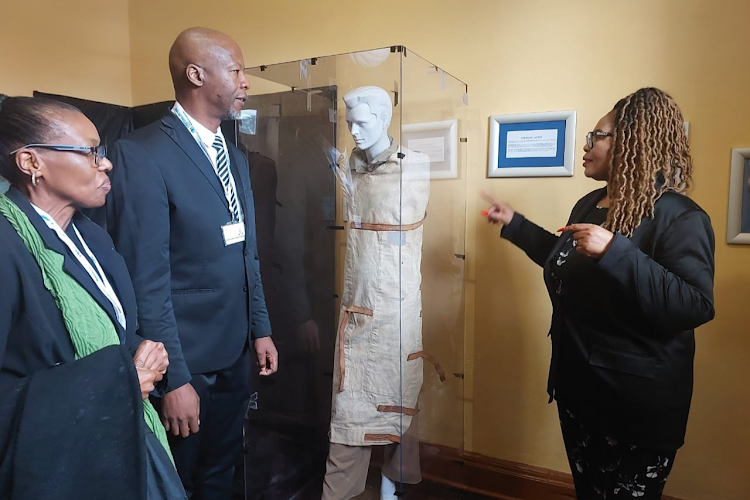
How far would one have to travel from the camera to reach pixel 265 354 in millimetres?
1593

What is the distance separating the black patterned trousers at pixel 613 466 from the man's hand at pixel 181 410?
96cm

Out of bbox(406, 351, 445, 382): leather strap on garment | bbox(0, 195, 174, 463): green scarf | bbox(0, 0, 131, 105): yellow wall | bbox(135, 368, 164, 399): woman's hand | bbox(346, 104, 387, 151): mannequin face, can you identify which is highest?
bbox(0, 0, 131, 105): yellow wall

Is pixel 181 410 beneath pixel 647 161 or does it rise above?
beneath

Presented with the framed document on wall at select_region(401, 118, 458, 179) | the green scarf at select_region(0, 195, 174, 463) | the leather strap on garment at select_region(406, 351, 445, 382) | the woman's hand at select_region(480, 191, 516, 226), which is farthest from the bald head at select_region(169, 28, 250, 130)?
the leather strap on garment at select_region(406, 351, 445, 382)

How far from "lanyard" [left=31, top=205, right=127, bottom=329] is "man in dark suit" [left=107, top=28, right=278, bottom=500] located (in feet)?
0.64

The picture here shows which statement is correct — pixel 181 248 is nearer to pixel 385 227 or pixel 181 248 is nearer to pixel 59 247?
pixel 59 247

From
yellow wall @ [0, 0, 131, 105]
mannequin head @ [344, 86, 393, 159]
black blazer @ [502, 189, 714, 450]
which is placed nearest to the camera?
black blazer @ [502, 189, 714, 450]

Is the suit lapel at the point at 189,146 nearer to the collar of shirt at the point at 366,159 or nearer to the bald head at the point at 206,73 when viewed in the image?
the bald head at the point at 206,73

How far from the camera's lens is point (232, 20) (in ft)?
8.25

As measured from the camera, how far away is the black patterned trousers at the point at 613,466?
1224mm

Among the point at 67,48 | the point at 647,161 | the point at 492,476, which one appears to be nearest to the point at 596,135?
the point at 647,161

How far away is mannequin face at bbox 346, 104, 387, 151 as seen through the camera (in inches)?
60.8

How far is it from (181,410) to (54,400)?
0.46m

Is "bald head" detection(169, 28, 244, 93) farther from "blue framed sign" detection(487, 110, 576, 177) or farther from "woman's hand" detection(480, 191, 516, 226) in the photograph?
"blue framed sign" detection(487, 110, 576, 177)
